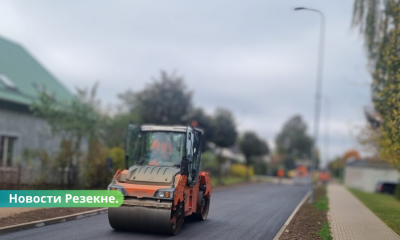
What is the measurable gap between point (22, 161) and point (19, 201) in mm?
7965

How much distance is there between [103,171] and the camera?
2102cm

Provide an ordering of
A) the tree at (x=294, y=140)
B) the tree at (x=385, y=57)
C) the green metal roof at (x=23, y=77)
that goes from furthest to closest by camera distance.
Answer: the tree at (x=294, y=140), the green metal roof at (x=23, y=77), the tree at (x=385, y=57)

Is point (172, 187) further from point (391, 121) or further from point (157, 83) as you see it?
point (157, 83)

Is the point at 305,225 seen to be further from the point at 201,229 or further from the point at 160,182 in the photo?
the point at 160,182

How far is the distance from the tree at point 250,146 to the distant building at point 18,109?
20.5 meters

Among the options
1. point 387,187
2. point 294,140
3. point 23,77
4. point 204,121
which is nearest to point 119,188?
point 23,77

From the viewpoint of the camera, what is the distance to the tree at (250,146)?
45000 mm

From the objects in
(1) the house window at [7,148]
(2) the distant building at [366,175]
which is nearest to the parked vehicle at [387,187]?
(2) the distant building at [366,175]

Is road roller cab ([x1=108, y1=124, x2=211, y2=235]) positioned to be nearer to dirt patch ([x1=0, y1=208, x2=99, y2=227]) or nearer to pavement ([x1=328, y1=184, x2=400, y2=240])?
dirt patch ([x1=0, y1=208, x2=99, y2=227])

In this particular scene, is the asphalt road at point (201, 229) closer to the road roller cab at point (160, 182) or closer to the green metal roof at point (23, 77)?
the road roller cab at point (160, 182)

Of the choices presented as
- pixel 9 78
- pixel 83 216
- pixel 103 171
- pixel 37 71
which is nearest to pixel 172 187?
pixel 83 216

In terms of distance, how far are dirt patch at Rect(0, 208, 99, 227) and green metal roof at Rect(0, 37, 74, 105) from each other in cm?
1009

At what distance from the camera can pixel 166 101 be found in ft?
95.1

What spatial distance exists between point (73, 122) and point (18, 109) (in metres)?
4.45
